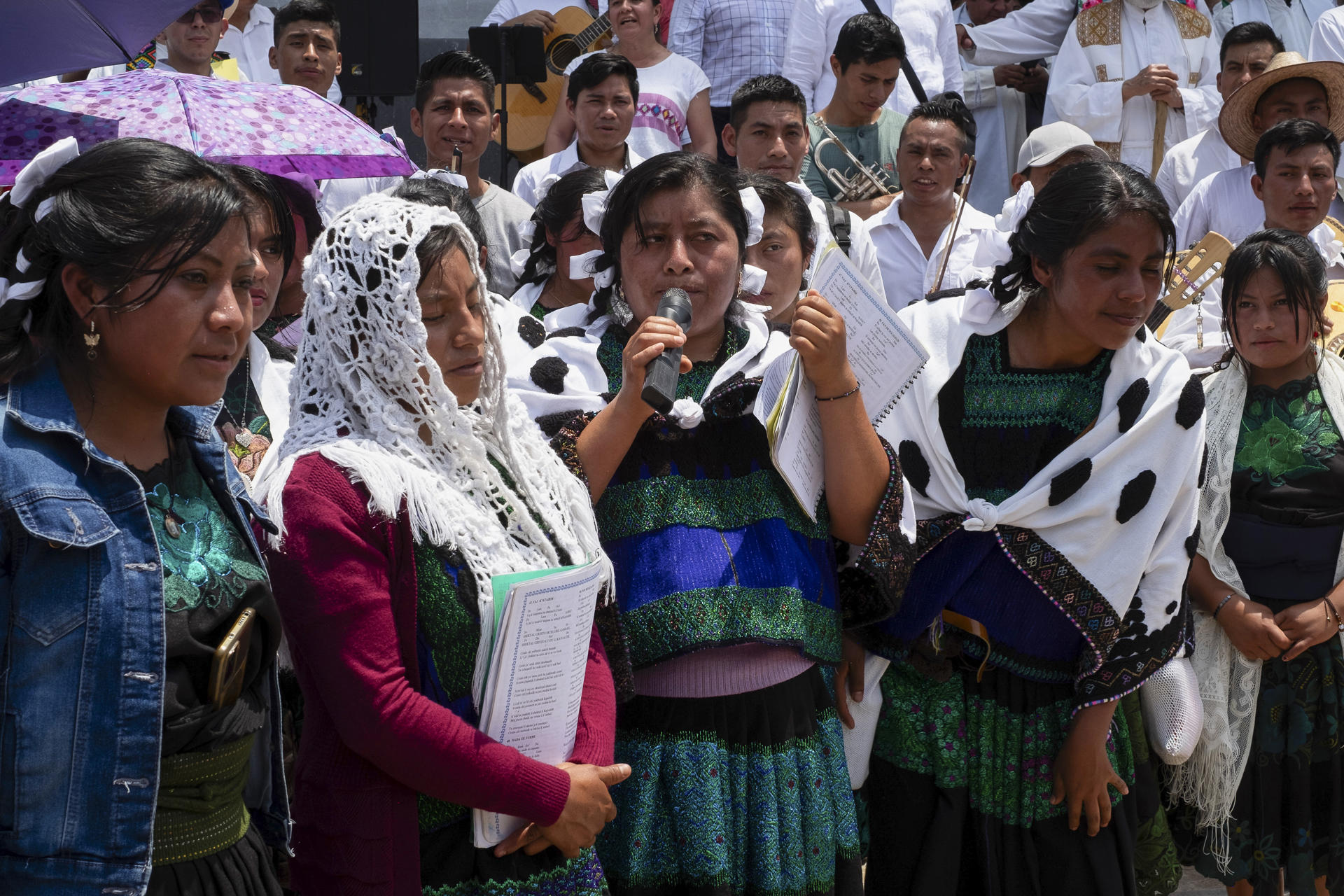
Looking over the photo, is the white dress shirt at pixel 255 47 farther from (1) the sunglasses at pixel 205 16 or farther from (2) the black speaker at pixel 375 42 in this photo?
(1) the sunglasses at pixel 205 16

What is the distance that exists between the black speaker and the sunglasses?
3.59 feet

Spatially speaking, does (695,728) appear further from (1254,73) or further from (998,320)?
(1254,73)

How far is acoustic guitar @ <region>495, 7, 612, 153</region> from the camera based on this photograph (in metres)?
7.34

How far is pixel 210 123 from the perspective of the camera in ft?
10.6

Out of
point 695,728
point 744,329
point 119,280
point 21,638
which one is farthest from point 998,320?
point 21,638

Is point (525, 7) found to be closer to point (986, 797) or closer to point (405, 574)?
point (986, 797)

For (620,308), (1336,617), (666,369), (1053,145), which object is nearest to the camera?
(666,369)

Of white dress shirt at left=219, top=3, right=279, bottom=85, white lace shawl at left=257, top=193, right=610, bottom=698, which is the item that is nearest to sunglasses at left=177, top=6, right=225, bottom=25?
white dress shirt at left=219, top=3, right=279, bottom=85

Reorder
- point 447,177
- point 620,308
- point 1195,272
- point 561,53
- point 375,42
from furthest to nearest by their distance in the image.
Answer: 1. point 561,53
2. point 375,42
3. point 447,177
4. point 1195,272
5. point 620,308

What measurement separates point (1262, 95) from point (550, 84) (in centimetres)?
358

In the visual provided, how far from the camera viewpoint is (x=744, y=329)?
2760 millimetres

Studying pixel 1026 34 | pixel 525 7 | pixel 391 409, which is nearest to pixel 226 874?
pixel 391 409

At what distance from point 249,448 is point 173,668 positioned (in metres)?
1.06

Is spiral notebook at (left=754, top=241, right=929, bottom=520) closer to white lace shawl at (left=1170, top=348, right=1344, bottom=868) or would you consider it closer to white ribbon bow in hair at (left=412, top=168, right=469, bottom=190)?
white lace shawl at (left=1170, top=348, right=1344, bottom=868)
